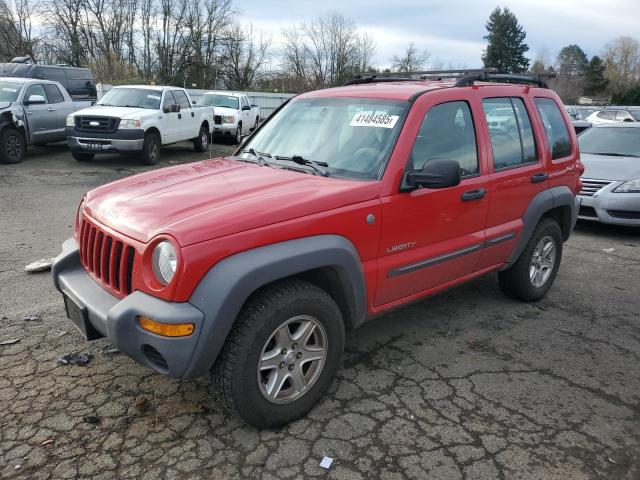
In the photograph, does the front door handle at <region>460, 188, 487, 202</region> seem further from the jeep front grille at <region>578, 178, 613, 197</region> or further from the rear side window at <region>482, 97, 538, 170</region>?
the jeep front grille at <region>578, 178, 613, 197</region>

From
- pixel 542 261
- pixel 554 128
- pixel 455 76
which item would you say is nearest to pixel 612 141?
pixel 554 128

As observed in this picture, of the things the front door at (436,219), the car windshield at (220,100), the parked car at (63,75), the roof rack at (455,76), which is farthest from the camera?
the car windshield at (220,100)

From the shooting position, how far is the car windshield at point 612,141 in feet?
27.1

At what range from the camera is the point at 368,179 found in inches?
124

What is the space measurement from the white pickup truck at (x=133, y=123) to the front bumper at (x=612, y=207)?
361 inches

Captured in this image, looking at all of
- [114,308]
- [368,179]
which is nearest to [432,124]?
[368,179]

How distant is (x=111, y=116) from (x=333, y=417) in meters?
Answer: 10.4

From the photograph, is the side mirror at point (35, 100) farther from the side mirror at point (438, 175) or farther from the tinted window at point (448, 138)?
the side mirror at point (438, 175)

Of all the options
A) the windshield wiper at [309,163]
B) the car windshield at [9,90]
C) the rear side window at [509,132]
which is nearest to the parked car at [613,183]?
the rear side window at [509,132]

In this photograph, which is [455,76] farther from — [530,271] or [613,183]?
[613,183]

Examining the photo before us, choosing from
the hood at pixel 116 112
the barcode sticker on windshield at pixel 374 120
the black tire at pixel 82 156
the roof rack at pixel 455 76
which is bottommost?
the black tire at pixel 82 156

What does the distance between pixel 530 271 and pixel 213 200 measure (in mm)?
3078

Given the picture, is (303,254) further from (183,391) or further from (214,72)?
(214,72)

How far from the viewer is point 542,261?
476 cm
